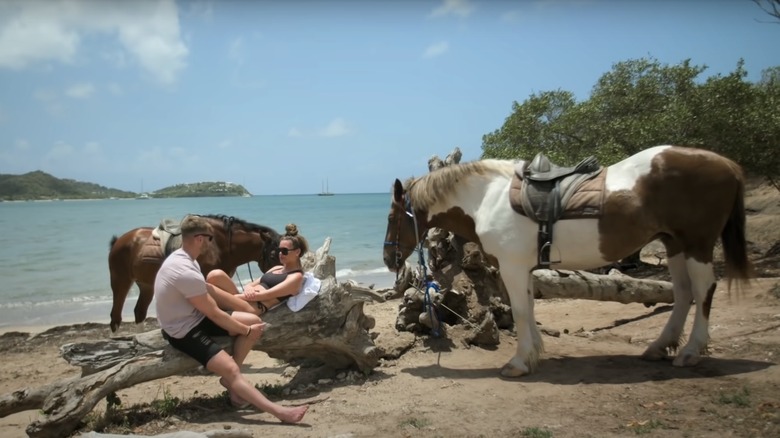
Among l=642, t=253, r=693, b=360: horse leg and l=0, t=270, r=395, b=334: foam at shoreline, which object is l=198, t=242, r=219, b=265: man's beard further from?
l=642, t=253, r=693, b=360: horse leg

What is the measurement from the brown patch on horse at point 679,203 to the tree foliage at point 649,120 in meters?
7.29

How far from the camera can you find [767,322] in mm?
5887

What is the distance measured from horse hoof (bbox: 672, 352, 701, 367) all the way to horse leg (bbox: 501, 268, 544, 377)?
128 cm

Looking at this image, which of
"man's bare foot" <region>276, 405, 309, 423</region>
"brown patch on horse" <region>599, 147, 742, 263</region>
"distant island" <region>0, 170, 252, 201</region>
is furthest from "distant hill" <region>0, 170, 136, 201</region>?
"brown patch on horse" <region>599, 147, 742, 263</region>

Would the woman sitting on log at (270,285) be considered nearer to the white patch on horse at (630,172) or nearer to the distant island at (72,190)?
the white patch on horse at (630,172)

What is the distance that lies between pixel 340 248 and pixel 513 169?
20098 millimetres

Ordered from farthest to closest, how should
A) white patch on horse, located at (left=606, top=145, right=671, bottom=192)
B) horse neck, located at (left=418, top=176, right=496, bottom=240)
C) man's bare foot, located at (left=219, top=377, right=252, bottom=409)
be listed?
horse neck, located at (left=418, top=176, right=496, bottom=240) → white patch on horse, located at (left=606, top=145, right=671, bottom=192) → man's bare foot, located at (left=219, top=377, right=252, bottom=409)

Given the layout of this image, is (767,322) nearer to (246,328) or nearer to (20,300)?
(246,328)

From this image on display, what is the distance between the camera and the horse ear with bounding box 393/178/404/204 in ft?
17.8

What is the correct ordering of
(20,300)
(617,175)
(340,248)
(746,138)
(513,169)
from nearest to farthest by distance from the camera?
(617,175) → (513,169) → (746,138) → (20,300) → (340,248)

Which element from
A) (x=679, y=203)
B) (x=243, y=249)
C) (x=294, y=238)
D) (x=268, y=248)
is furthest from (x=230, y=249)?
(x=679, y=203)

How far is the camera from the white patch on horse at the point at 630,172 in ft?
15.1

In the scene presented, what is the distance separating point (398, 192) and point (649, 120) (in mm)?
9426

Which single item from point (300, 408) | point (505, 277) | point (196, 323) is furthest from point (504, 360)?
point (196, 323)
